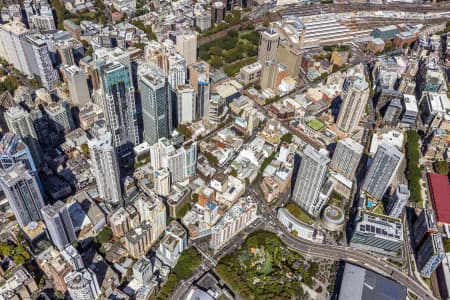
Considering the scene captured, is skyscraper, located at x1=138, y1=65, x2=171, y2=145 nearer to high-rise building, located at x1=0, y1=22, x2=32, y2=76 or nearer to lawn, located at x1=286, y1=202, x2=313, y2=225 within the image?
lawn, located at x1=286, y1=202, x2=313, y2=225

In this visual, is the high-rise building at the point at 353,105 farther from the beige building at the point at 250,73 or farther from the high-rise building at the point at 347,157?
the beige building at the point at 250,73

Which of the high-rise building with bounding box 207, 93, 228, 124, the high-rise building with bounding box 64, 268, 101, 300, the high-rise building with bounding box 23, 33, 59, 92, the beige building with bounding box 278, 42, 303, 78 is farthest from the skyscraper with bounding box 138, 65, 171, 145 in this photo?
the beige building with bounding box 278, 42, 303, 78

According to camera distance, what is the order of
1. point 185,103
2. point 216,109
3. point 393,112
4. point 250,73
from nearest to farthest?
point 185,103, point 216,109, point 393,112, point 250,73

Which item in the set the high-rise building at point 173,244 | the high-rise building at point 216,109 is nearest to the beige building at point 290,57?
the high-rise building at point 216,109

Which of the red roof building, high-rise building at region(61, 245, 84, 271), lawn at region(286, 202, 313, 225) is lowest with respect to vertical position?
lawn at region(286, 202, 313, 225)

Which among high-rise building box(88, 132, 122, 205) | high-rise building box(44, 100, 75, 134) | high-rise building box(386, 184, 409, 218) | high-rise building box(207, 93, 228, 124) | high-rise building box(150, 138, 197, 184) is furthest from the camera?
high-rise building box(207, 93, 228, 124)

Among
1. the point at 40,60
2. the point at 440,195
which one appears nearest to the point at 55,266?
the point at 40,60

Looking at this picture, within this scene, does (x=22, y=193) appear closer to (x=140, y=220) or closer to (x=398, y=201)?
(x=140, y=220)

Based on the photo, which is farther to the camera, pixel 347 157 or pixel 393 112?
pixel 393 112
